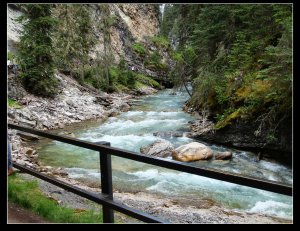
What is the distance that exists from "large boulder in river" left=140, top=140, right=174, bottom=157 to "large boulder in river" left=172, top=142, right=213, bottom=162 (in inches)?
22.5

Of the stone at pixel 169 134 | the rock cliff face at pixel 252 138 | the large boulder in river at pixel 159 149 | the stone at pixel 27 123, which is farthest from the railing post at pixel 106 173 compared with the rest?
the stone at pixel 27 123

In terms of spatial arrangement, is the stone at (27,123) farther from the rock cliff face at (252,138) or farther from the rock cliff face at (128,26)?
the rock cliff face at (128,26)

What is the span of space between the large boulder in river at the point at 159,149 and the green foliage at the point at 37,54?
10.4 m

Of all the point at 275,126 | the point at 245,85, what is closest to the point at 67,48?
the point at 245,85

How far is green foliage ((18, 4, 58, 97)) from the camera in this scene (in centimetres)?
2033

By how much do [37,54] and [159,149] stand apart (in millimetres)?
11871

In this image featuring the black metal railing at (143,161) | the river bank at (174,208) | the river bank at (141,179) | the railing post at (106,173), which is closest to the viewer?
the black metal railing at (143,161)

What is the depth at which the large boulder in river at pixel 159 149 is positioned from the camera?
40.0 ft

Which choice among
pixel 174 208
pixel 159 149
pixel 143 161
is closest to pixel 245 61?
pixel 159 149

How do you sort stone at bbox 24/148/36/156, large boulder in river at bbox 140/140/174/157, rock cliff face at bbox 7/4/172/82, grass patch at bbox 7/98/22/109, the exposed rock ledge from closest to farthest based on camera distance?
stone at bbox 24/148/36/156 → large boulder in river at bbox 140/140/174/157 → the exposed rock ledge → grass patch at bbox 7/98/22/109 → rock cliff face at bbox 7/4/172/82

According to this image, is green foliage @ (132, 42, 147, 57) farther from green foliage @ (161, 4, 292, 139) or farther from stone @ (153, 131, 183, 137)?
stone @ (153, 131, 183, 137)

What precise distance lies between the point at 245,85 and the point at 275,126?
2.79 meters

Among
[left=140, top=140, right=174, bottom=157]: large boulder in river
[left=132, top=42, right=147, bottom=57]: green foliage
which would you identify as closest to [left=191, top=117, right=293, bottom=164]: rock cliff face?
[left=140, top=140, right=174, bottom=157]: large boulder in river

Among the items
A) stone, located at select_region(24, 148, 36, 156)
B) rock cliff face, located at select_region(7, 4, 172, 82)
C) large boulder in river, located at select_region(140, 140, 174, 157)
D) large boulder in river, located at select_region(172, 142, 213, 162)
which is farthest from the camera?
rock cliff face, located at select_region(7, 4, 172, 82)
